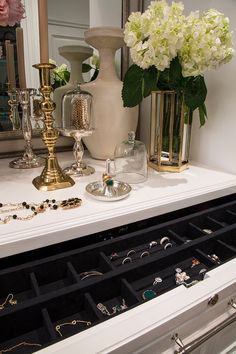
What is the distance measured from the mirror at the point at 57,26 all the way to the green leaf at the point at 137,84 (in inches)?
13.6

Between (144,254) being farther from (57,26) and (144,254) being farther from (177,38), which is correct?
(57,26)

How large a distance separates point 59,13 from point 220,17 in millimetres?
540

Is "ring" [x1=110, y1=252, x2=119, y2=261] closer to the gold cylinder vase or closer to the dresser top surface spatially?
the dresser top surface

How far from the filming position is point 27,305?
41 centimetres

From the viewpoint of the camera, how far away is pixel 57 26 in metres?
0.93

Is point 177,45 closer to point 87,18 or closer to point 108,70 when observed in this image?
point 108,70

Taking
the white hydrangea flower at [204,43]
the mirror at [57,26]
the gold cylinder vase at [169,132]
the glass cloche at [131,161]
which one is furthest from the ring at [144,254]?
the mirror at [57,26]

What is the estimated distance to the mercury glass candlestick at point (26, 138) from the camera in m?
0.85

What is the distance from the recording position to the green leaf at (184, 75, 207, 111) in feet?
2.51

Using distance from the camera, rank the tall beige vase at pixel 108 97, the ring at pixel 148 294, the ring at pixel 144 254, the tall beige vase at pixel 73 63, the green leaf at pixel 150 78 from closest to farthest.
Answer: the ring at pixel 148 294, the ring at pixel 144 254, the green leaf at pixel 150 78, the tall beige vase at pixel 108 97, the tall beige vase at pixel 73 63

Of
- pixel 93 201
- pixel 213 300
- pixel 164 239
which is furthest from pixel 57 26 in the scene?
pixel 213 300

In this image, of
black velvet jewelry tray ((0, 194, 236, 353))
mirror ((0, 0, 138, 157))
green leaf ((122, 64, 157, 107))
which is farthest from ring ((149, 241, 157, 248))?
mirror ((0, 0, 138, 157))

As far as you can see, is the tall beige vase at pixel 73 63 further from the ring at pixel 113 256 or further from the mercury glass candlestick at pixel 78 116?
the ring at pixel 113 256

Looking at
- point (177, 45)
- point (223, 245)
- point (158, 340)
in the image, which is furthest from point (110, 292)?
point (177, 45)
